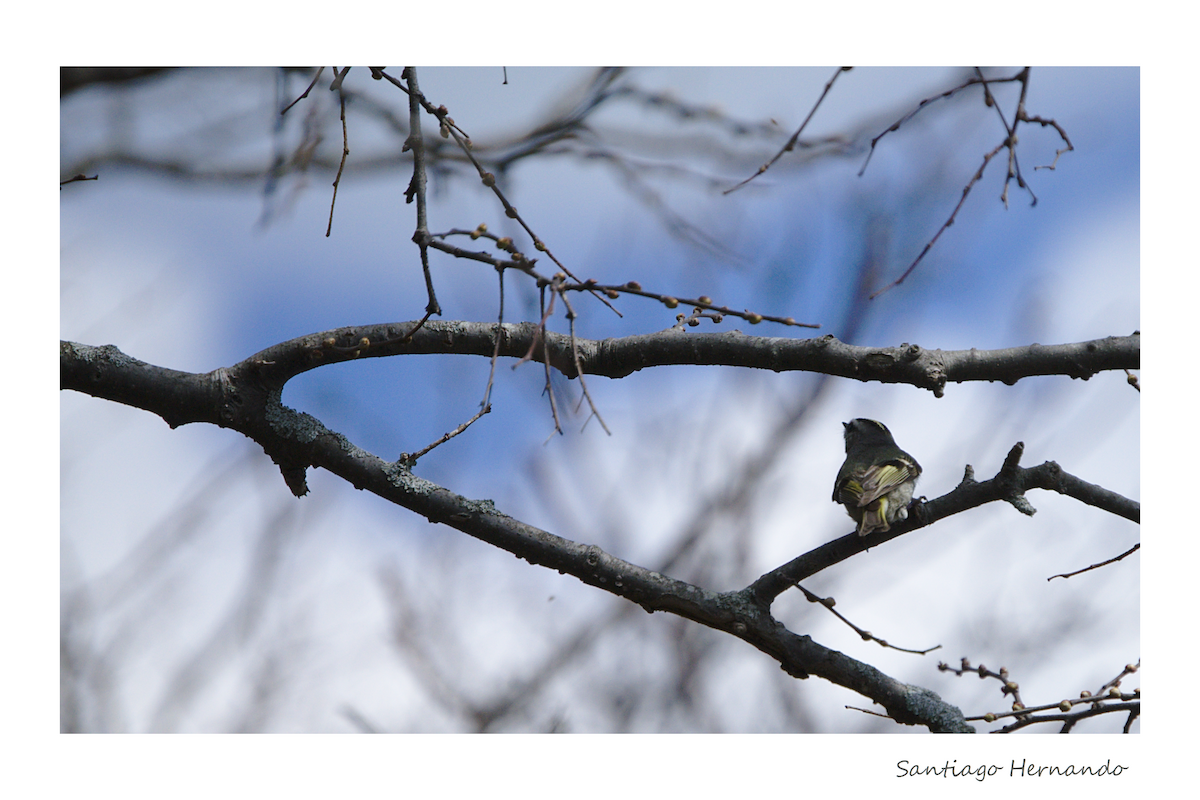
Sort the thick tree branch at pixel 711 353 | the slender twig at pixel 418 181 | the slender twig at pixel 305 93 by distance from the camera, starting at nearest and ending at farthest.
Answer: the slender twig at pixel 418 181 < the thick tree branch at pixel 711 353 < the slender twig at pixel 305 93

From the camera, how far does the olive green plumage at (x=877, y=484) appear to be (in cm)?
184

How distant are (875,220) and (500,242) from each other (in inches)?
81.3

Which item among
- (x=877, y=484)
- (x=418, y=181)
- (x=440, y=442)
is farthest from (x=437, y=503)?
(x=877, y=484)

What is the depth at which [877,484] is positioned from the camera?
81.9 inches

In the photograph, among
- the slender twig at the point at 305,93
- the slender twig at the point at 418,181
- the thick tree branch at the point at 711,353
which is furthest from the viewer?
the slender twig at the point at 305,93

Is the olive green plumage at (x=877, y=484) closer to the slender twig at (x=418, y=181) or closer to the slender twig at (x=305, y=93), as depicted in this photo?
the slender twig at (x=418, y=181)

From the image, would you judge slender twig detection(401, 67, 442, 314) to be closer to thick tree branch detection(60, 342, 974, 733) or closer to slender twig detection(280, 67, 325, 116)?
slender twig detection(280, 67, 325, 116)

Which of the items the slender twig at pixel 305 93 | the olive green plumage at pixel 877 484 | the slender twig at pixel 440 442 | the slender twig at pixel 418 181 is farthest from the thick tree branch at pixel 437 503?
the slender twig at pixel 305 93

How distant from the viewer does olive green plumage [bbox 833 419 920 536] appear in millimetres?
1843

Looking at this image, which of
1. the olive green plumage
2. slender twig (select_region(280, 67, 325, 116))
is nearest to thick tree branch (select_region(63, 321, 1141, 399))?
the olive green plumage

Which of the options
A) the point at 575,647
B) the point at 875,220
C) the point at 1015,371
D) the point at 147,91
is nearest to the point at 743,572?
the point at 575,647
